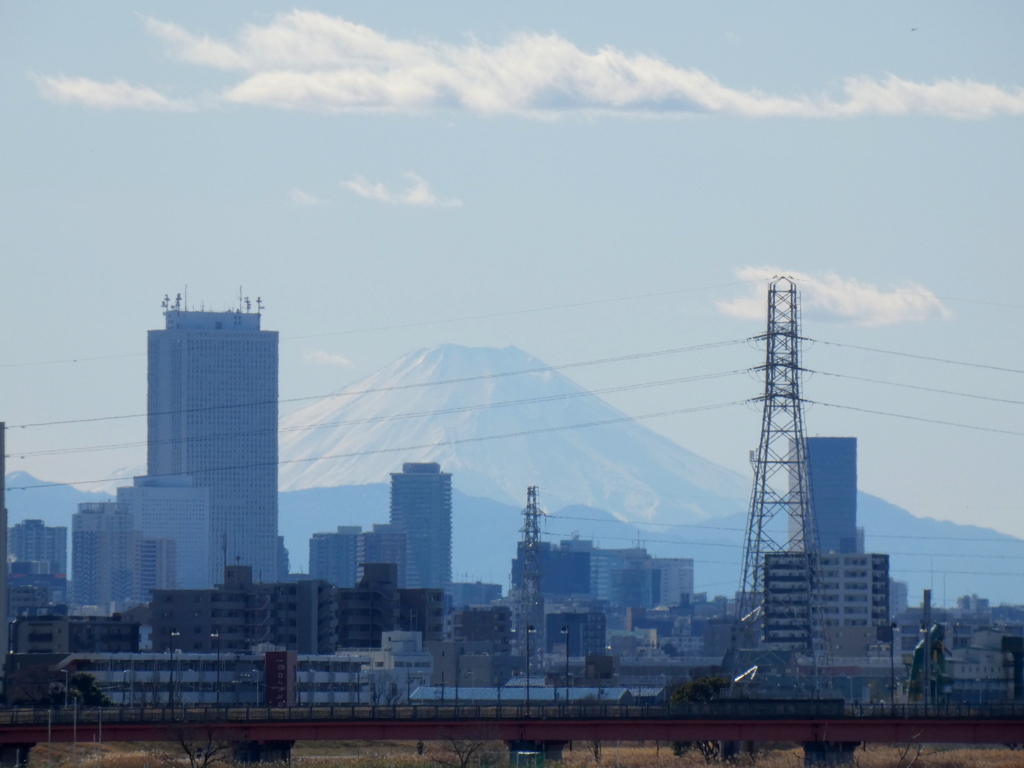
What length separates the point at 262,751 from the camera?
105 meters

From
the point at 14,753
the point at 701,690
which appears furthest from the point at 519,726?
the point at 701,690

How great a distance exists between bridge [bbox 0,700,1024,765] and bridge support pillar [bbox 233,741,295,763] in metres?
0.06

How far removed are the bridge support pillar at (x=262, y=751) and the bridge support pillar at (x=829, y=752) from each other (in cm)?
2878

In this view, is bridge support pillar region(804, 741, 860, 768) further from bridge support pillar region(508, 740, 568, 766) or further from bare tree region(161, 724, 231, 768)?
bare tree region(161, 724, 231, 768)

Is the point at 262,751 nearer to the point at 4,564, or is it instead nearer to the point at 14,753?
the point at 14,753

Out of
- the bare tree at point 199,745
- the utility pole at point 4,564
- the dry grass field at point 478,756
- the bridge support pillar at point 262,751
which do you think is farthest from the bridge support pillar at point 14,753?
the utility pole at point 4,564

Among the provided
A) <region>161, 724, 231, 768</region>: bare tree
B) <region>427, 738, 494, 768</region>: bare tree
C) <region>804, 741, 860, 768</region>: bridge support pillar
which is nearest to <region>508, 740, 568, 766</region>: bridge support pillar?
<region>427, 738, 494, 768</region>: bare tree

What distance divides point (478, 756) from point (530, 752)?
314cm

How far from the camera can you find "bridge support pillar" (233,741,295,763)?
341 ft

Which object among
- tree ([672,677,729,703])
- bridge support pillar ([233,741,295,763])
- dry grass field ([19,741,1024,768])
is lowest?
dry grass field ([19,741,1024,768])

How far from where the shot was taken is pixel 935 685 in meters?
144

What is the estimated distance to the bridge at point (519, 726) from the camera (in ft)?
339

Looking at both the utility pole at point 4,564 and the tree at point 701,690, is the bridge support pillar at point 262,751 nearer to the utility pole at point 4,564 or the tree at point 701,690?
the tree at point 701,690

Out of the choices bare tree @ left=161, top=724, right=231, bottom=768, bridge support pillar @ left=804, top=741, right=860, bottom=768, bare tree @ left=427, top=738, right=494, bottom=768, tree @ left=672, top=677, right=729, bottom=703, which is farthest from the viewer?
tree @ left=672, top=677, right=729, bottom=703
